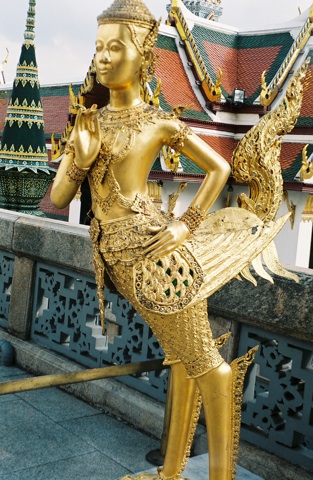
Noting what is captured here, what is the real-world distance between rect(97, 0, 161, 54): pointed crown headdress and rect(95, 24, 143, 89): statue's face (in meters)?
0.02

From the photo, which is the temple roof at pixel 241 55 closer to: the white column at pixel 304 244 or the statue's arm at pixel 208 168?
the white column at pixel 304 244

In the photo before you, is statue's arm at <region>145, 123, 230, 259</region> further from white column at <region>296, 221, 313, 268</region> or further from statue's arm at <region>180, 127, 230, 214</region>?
white column at <region>296, 221, 313, 268</region>

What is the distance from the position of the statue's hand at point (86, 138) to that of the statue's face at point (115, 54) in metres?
0.16

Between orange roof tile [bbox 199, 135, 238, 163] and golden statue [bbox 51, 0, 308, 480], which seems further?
orange roof tile [bbox 199, 135, 238, 163]

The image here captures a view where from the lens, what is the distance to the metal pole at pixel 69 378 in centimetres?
256

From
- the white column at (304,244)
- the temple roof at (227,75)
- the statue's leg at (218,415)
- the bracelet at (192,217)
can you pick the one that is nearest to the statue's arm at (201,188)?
the bracelet at (192,217)

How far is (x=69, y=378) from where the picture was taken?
2.66 m

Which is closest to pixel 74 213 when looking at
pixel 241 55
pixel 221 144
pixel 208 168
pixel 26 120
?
pixel 221 144

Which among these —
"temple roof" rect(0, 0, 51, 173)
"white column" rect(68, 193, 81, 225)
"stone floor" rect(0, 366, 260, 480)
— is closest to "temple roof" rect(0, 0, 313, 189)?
"white column" rect(68, 193, 81, 225)

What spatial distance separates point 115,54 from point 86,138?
0.30m

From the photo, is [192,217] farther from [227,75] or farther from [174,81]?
[227,75]

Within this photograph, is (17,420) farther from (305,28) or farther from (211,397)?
(305,28)

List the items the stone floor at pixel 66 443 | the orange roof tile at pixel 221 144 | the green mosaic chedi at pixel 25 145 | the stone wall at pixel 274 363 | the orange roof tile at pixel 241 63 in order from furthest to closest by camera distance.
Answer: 1. the orange roof tile at pixel 241 63
2. the orange roof tile at pixel 221 144
3. the green mosaic chedi at pixel 25 145
4. the stone floor at pixel 66 443
5. the stone wall at pixel 274 363

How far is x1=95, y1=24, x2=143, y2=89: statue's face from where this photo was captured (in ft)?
7.04
